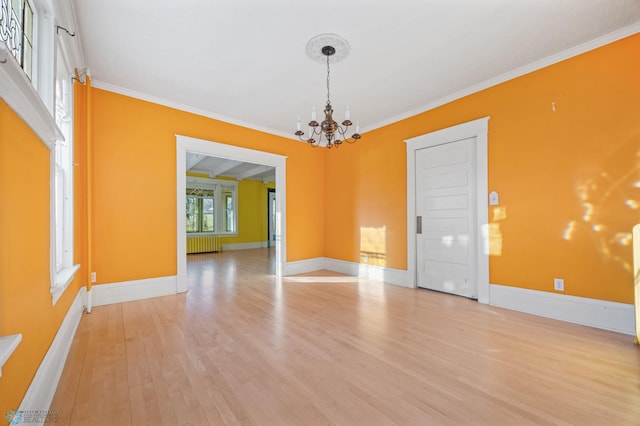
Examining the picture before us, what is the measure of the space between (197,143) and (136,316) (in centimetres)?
253

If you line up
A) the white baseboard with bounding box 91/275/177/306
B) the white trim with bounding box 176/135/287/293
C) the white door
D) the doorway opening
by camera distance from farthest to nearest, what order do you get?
the doorway opening
the white trim with bounding box 176/135/287/293
the white door
the white baseboard with bounding box 91/275/177/306

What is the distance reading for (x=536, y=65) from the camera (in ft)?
9.85

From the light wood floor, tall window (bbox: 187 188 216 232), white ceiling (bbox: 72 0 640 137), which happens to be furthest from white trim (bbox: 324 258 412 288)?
tall window (bbox: 187 188 216 232)

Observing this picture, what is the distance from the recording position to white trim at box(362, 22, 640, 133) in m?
2.52

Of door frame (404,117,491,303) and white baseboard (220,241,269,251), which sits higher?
door frame (404,117,491,303)

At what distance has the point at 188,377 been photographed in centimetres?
186

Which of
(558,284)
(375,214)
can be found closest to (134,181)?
(375,214)

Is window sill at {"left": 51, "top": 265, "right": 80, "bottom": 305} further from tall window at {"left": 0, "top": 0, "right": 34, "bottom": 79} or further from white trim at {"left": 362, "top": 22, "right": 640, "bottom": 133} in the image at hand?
white trim at {"left": 362, "top": 22, "right": 640, "bottom": 133}

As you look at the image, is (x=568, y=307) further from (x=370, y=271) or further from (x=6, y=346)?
(x=6, y=346)

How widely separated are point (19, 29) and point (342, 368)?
3.02 m

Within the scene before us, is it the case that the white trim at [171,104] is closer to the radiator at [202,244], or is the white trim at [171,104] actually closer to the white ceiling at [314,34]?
the white ceiling at [314,34]

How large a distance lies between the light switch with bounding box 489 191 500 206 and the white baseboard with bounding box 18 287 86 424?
4.32m

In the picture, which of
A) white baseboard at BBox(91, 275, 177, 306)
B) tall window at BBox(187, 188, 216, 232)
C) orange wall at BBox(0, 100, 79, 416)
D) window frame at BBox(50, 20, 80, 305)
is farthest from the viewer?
tall window at BBox(187, 188, 216, 232)

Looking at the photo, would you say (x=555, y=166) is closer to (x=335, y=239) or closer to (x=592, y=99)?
(x=592, y=99)
